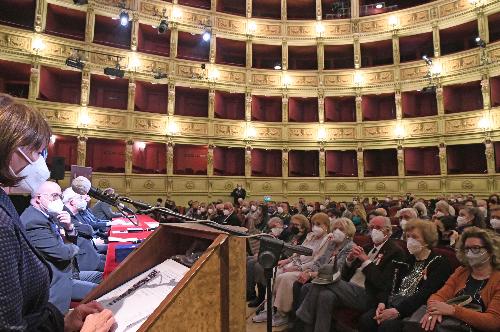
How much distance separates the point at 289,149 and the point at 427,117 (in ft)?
15.9

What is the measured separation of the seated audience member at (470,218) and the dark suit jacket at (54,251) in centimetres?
372

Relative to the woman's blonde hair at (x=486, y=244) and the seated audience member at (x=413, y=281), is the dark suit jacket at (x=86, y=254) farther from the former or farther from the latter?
the woman's blonde hair at (x=486, y=244)

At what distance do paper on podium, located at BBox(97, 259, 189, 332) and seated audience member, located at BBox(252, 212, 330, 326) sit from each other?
2092mm

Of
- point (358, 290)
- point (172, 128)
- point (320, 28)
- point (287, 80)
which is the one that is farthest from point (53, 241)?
point (320, 28)

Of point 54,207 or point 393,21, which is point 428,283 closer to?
point 54,207

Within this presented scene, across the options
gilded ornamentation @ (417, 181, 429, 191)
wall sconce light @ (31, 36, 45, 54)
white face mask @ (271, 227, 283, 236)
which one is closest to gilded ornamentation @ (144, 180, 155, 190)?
wall sconce light @ (31, 36, 45, 54)

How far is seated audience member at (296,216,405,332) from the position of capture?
2.47 m

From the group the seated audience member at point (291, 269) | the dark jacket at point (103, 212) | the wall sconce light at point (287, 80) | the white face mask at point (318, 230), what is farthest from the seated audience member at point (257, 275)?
the wall sconce light at point (287, 80)

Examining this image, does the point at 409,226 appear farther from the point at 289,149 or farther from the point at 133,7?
the point at 133,7

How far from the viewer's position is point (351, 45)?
13453 mm

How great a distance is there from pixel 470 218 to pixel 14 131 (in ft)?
14.5

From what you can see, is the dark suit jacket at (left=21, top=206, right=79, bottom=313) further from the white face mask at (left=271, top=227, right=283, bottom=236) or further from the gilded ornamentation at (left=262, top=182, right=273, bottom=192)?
the gilded ornamentation at (left=262, top=182, right=273, bottom=192)

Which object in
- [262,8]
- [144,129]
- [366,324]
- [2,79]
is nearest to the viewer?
[366,324]

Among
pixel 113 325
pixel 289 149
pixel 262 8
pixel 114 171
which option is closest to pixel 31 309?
pixel 113 325
